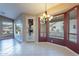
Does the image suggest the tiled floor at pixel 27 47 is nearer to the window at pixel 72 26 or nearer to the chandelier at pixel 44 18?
the chandelier at pixel 44 18

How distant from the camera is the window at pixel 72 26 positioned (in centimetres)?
454

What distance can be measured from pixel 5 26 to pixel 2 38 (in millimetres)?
304

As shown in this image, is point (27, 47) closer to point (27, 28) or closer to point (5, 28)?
point (27, 28)

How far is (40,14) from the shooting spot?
349 centimetres

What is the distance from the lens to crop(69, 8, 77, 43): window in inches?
179

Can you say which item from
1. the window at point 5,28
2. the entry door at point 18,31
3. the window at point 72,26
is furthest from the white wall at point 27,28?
the window at point 72,26

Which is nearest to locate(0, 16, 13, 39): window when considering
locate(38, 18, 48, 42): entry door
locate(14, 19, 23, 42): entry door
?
locate(14, 19, 23, 42): entry door

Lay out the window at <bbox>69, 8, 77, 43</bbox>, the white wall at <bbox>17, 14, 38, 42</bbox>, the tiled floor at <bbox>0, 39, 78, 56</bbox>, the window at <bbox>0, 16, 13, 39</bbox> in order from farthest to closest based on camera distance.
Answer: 1. the window at <bbox>69, 8, 77, 43</bbox>
2. the tiled floor at <bbox>0, 39, 78, 56</bbox>
3. the white wall at <bbox>17, 14, 38, 42</bbox>
4. the window at <bbox>0, 16, 13, 39</bbox>

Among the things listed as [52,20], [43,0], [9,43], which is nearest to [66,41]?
[52,20]

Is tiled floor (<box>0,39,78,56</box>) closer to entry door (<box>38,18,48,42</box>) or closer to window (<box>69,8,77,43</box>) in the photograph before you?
entry door (<box>38,18,48,42</box>)

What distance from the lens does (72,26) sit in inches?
186

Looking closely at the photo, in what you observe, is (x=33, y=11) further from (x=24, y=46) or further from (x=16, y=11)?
(x=24, y=46)

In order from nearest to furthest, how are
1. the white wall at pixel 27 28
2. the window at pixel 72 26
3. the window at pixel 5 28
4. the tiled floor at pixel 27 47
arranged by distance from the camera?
the window at pixel 5 28 → the white wall at pixel 27 28 → the tiled floor at pixel 27 47 → the window at pixel 72 26

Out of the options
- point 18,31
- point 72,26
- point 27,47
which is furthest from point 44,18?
point 72,26
